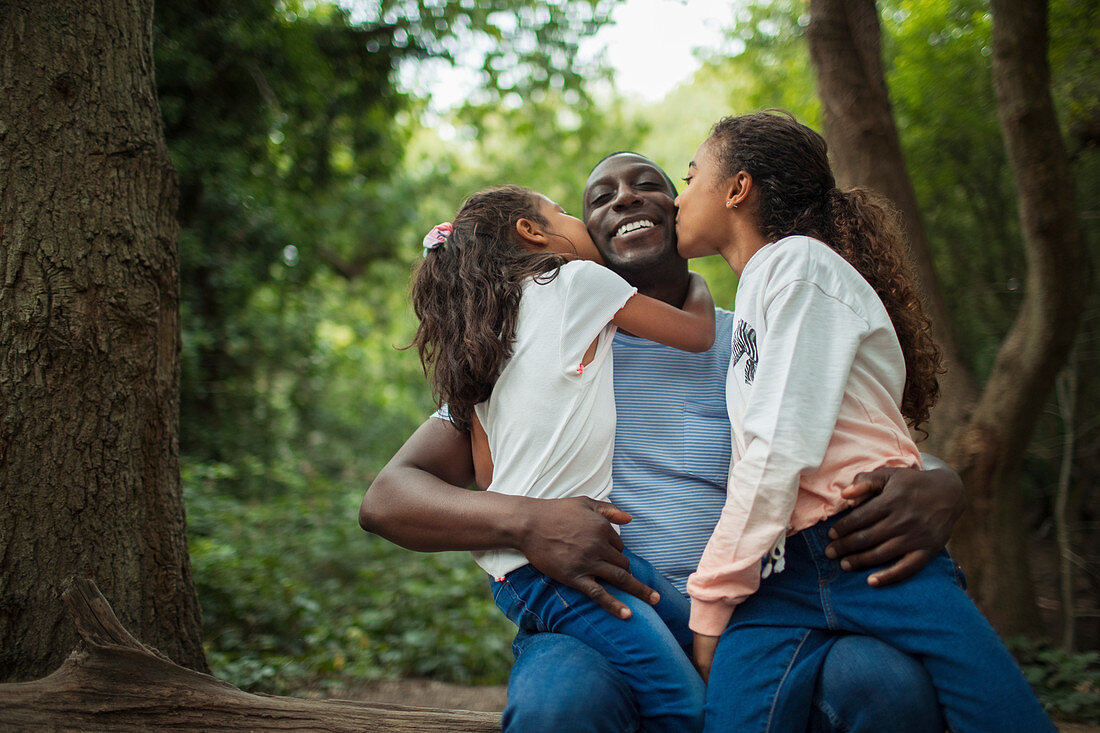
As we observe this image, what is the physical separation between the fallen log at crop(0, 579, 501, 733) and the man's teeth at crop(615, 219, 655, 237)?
1.55 meters

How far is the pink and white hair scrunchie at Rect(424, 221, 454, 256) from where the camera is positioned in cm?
225

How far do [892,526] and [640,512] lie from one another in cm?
69

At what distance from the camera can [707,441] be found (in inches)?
86.8

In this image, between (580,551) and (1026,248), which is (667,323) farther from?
(1026,248)

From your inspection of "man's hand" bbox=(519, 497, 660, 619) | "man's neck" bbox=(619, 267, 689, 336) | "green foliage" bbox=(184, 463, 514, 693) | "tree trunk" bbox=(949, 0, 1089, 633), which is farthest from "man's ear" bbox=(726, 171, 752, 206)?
"green foliage" bbox=(184, 463, 514, 693)

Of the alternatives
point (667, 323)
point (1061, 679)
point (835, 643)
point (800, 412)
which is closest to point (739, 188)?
point (667, 323)

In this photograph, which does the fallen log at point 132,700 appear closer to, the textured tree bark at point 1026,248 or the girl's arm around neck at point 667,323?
the girl's arm around neck at point 667,323

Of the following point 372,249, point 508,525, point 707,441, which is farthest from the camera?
point 372,249

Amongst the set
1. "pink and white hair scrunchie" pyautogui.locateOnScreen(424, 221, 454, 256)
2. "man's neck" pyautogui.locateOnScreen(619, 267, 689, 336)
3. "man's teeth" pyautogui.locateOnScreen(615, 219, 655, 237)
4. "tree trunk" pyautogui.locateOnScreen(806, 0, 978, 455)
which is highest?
"tree trunk" pyautogui.locateOnScreen(806, 0, 978, 455)

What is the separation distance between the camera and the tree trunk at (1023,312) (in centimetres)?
339

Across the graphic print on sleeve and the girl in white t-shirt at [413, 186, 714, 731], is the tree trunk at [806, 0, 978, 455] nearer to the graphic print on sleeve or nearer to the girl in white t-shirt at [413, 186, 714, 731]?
the girl in white t-shirt at [413, 186, 714, 731]

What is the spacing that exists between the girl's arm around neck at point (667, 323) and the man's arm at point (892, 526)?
0.70m

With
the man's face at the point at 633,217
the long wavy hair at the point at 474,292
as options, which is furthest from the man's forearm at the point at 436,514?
the man's face at the point at 633,217

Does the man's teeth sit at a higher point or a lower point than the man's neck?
higher
